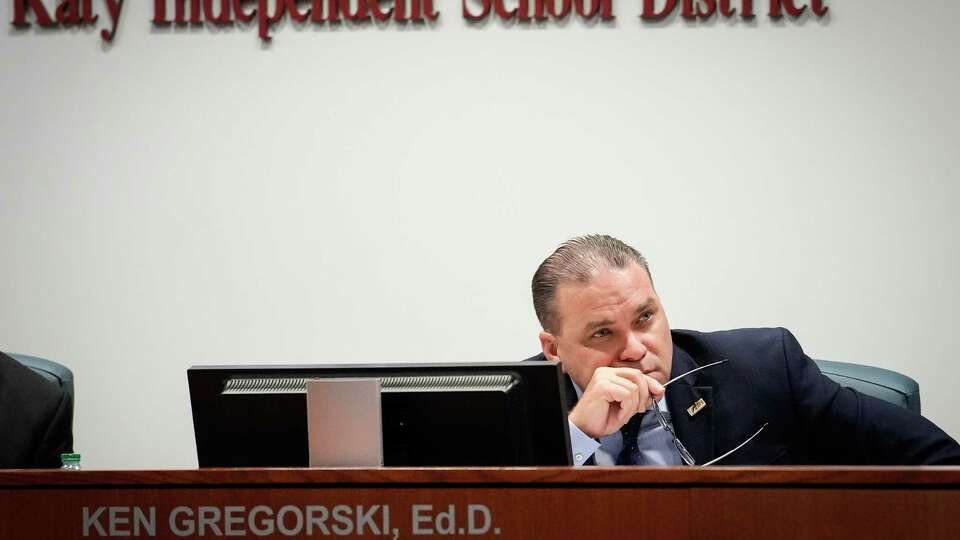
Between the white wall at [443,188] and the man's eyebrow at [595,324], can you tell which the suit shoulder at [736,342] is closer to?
the man's eyebrow at [595,324]

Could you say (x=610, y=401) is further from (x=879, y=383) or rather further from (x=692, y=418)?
A: (x=879, y=383)

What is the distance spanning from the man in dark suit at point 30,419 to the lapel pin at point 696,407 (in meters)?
1.56

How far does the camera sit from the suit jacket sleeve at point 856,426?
2238mm

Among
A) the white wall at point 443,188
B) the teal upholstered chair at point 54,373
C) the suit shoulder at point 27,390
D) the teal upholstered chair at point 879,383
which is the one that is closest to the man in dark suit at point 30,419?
the suit shoulder at point 27,390

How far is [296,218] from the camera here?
3590 millimetres

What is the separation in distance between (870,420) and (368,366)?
50.0 inches

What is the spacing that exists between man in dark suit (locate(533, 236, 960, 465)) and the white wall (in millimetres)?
1018

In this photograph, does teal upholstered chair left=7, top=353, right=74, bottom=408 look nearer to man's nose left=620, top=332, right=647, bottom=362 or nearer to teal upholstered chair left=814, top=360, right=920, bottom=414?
man's nose left=620, top=332, right=647, bottom=362

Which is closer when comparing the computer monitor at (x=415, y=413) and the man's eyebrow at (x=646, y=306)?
the computer monitor at (x=415, y=413)

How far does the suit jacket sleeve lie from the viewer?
2238mm

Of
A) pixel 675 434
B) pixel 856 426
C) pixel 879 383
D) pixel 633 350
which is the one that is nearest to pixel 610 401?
pixel 633 350

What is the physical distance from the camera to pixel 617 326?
232 cm

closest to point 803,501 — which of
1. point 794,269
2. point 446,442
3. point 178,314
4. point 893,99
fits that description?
point 446,442

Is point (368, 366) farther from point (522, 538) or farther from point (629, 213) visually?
point (629, 213)
